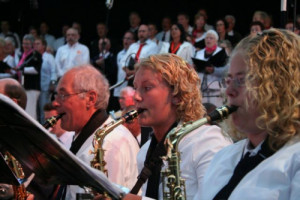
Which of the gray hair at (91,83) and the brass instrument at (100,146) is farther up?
the gray hair at (91,83)

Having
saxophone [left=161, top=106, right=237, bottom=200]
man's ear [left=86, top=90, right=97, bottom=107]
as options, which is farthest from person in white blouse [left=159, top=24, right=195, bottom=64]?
saxophone [left=161, top=106, right=237, bottom=200]

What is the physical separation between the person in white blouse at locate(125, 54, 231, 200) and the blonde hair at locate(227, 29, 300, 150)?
1.02m

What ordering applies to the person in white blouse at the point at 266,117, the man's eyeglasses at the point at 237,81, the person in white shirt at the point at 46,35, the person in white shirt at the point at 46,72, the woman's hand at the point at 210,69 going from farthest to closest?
1. the person in white shirt at the point at 46,35
2. the person in white shirt at the point at 46,72
3. the woman's hand at the point at 210,69
4. the man's eyeglasses at the point at 237,81
5. the person in white blouse at the point at 266,117

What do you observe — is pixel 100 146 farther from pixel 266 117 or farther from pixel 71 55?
pixel 71 55

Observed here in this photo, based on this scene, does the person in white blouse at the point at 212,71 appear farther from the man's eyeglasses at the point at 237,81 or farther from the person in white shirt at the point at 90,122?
the man's eyeglasses at the point at 237,81

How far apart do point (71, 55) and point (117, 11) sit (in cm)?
358

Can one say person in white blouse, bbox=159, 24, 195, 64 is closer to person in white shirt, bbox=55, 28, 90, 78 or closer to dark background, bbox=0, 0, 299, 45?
person in white shirt, bbox=55, 28, 90, 78

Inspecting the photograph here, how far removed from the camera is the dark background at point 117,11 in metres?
13.8

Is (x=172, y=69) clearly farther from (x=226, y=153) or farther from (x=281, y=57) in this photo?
(x=281, y=57)

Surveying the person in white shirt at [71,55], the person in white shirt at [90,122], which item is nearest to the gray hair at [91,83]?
the person in white shirt at [90,122]

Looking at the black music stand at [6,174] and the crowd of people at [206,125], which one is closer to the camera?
the crowd of people at [206,125]

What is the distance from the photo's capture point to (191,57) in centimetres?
954

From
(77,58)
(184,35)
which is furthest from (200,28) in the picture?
(77,58)

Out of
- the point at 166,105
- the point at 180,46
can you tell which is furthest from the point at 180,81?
the point at 180,46
